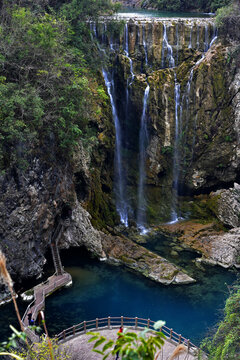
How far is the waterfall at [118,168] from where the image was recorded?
27734mm

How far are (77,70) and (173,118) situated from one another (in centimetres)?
993

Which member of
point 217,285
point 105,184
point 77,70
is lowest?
point 217,285

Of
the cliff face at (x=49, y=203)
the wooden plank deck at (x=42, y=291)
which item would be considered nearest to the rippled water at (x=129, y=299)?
the wooden plank deck at (x=42, y=291)

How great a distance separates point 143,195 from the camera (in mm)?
29906

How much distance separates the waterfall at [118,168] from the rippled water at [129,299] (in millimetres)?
6724

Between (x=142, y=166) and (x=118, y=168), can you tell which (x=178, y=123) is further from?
(x=118, y=168)

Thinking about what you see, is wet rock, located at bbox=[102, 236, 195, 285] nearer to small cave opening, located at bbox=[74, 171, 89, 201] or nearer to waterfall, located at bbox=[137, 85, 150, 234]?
small cave opening, located at bbox=[74, 171, 89, 201]

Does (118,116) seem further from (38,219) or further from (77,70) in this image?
(38,219)

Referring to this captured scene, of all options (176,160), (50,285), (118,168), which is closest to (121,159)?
(118,168)

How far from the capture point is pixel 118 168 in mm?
29078

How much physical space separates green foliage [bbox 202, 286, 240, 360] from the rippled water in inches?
131

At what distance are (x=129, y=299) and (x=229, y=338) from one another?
8012 mm

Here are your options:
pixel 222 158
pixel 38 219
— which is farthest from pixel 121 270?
pixel 222 158

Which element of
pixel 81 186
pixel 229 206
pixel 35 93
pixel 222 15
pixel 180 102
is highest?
pixel 222 15
